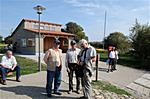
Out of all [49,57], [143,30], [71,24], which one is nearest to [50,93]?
[49,57]

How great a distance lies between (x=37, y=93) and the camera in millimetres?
6859

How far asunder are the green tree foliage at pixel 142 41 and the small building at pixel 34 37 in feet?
35.0

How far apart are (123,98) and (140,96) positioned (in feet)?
3.38

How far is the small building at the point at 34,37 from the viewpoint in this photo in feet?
89.5

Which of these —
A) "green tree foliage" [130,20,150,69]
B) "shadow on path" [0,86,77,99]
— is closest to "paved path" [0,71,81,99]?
"shadow on path" [0,86,77,99]

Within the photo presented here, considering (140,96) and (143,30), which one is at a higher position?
(143,30)

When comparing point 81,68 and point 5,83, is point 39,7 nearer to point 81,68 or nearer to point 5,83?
point 5,83

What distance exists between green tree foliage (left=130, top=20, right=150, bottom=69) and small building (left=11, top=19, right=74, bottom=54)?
1067 centimetres

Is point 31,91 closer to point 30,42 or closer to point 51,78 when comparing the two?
point 51,78

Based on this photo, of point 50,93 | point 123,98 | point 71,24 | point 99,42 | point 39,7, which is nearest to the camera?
point 50,93

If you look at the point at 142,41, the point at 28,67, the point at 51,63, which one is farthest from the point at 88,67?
the point at 142,41

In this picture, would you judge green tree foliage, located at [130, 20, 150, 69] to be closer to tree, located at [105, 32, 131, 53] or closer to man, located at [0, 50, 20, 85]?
tree, located at [105, 32, 131, 53]

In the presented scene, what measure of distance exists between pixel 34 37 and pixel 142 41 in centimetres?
1383

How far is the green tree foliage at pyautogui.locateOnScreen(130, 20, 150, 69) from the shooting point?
63.1 feet
